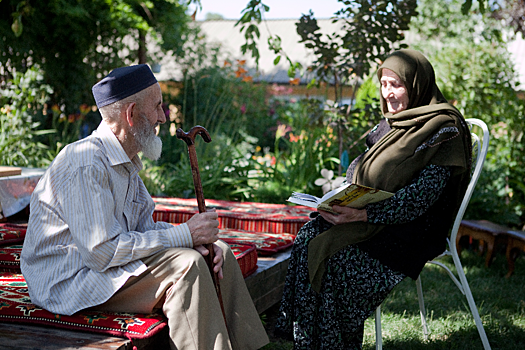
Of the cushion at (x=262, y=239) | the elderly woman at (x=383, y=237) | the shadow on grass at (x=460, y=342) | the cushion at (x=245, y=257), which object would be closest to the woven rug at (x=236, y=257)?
the cushion at (x=245, y=257)

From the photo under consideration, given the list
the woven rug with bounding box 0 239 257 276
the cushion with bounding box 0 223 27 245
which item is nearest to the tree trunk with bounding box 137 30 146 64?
the cushion with bounding box 0 223 27 245

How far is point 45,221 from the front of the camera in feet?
6.29

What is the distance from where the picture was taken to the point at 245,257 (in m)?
2.74

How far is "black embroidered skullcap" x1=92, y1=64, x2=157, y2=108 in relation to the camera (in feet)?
6.39

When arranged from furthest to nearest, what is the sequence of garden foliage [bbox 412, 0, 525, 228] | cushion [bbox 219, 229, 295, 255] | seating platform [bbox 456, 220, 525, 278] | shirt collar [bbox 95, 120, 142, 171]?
garden foliage [bbox 412, 0, 525, 228] < seating platform [bbox 456, 220, 525, 278] < cushion [bbox 219, 229, 295, 255] < shirt collar [bbox 95, 120, 142, 171]

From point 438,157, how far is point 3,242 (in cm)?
246

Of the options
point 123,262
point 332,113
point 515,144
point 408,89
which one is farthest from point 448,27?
point 123,262

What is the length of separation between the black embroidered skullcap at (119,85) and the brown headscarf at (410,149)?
1110mm

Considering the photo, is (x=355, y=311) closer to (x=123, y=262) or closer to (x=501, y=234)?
(x=123, y=262)

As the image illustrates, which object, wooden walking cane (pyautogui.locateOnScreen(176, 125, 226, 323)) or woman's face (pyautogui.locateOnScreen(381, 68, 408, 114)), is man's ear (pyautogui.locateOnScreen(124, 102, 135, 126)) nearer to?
wooden walking cane (pyautogui.locateOnScreen(176, 125, 226, 323))

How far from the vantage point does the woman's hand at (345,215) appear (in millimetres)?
2354

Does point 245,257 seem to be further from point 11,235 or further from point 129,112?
point 11,235

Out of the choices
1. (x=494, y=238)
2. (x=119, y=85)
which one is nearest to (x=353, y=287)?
(x=119, y=85)

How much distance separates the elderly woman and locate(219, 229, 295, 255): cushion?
2.51ft
